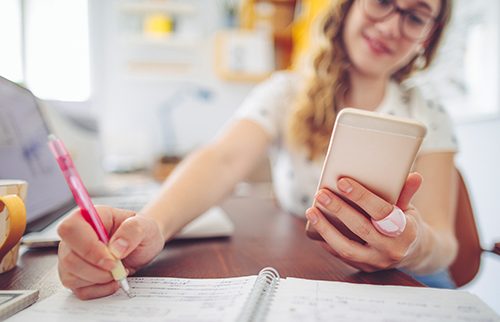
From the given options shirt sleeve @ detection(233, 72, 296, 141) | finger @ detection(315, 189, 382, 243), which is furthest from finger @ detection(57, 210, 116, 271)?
shirt sleeve @ detection(233, 72, 296, 141)

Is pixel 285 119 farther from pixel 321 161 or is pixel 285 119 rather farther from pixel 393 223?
pixel 393 223

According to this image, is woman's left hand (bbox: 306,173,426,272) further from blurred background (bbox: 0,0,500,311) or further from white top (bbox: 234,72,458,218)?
blurred background (bbox: 0,0,500,311)

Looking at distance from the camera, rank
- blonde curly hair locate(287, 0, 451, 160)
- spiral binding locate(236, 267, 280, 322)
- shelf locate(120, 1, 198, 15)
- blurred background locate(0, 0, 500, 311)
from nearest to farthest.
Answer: spiral binding locate(236, 267, 280, 322)
blonde curly hair locate(287, 0, 451, 160)
blurred background locate(0, 0, 500, 311)
shelf locate(120, 1, 198, 15)

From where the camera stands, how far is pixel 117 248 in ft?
0.96

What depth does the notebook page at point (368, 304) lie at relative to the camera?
0.27 meters

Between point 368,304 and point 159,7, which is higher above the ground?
point 159,7

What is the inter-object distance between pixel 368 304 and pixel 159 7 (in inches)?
101

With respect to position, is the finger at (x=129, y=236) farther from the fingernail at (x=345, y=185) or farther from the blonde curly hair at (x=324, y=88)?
the blonde curly hair at (x=324, y=88)

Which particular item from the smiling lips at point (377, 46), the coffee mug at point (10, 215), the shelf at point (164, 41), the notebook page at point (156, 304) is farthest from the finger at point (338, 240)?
the shelf at point (164, 41)

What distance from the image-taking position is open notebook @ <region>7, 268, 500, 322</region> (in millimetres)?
263

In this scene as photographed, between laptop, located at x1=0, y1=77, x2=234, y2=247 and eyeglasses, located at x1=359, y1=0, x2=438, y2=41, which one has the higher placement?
eyeglasses, located at x1=359, y1=0, x2=438, y2=41

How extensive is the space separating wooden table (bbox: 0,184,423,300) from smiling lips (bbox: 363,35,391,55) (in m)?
0.45

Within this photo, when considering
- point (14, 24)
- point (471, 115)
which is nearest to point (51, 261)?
point (471, 115)

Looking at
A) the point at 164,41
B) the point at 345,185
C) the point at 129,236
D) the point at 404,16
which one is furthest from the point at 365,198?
the point at 164,41
